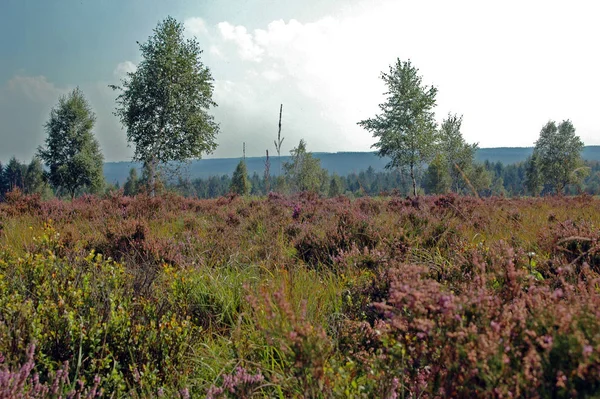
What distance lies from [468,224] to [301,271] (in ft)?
11.6

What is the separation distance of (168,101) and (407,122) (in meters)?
21.3

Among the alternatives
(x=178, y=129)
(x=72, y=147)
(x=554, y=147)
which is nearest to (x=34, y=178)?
(x=72, y=147)

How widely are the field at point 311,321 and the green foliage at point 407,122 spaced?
29.2m

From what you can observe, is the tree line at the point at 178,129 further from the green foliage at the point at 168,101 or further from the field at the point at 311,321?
the field at the point at 311,321

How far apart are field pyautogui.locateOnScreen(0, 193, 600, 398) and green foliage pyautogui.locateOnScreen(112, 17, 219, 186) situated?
74.1 feet

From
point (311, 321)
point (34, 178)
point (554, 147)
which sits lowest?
point (311, 321)

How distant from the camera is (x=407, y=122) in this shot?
1299 inches

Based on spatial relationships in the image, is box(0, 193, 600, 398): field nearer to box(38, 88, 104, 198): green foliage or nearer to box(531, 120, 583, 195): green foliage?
box(38, 88, 104, 198): green foliage

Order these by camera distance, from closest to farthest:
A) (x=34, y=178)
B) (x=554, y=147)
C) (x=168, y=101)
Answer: (x=168, y=101) < (x=554, y=147) < (x=34, y=178)

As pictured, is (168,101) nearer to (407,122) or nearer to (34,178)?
(407,122)

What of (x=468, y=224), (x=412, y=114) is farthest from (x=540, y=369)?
(x=412, y=114)

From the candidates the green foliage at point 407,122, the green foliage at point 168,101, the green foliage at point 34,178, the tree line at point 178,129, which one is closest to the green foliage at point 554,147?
the tree line at point 178,129

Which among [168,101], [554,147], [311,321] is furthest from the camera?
[554,147]

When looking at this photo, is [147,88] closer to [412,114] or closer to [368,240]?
[412,114]
